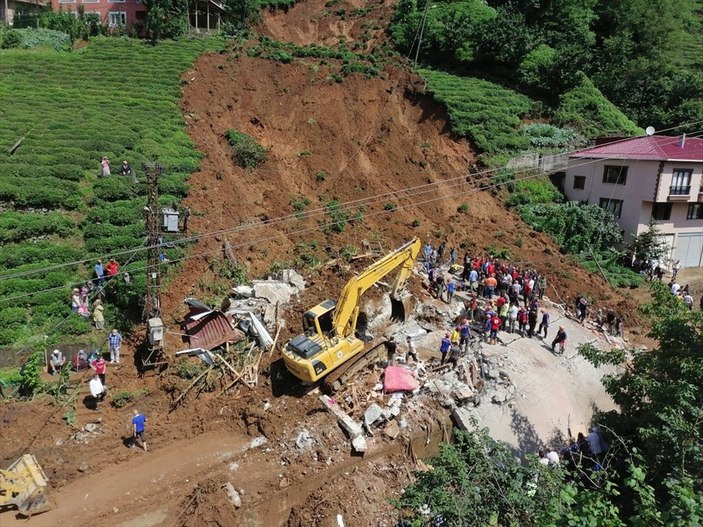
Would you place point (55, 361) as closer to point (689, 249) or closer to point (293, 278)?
point (293, 278)

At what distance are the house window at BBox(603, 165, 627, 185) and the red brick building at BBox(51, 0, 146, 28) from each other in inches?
1957

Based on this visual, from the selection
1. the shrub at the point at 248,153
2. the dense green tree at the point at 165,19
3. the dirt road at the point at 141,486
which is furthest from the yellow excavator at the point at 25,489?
the dense green tree at the point at 165,19

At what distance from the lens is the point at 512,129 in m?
40.3

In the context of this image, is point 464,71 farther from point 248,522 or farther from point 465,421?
point 248,522

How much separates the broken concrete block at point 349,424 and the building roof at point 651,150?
25085mm

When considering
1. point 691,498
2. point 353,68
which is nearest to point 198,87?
point 353,68

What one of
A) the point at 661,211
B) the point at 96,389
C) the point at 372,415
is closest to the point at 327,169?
the point at 661,211

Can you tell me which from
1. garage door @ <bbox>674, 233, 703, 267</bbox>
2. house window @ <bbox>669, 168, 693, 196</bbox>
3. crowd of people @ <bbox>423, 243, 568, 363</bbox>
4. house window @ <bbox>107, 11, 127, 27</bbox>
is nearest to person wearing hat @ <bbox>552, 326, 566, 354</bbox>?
crowd of people @ <bbox>423, 243, 568, 363</bbox>

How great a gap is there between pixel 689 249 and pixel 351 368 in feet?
87.7

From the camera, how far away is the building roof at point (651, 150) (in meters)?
30.4

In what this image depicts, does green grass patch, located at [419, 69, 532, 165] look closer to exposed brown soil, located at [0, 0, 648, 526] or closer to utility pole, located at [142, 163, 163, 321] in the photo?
exposed brown soil, located at [0, 0, 648, 526]

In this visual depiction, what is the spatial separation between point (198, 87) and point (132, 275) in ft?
77.4

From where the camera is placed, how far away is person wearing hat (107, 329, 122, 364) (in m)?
19.1

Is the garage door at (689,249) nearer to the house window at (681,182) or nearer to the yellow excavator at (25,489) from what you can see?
the house window at (681,182)
